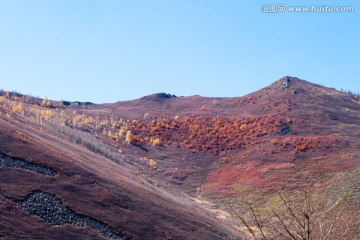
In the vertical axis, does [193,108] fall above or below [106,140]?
above

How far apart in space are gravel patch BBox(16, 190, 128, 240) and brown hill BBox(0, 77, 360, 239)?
Result: 86 millimetres

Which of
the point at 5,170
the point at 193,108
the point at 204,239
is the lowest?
the point at 204,239

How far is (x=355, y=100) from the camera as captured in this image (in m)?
108

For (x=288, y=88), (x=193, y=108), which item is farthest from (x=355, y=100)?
(x=193, y=108)

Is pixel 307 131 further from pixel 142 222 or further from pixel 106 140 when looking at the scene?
pixel 142 222

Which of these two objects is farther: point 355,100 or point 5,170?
point 355,100

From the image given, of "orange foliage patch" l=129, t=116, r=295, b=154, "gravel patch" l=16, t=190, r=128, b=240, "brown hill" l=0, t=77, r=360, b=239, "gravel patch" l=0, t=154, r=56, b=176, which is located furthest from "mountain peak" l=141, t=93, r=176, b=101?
"gravel patch" l=16, t=190, r=128, b=240

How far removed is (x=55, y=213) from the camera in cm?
2986

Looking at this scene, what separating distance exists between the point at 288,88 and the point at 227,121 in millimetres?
22974

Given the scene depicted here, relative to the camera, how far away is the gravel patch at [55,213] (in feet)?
95.7

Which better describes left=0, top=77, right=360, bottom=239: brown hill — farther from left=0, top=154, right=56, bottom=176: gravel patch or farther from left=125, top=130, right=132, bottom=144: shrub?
left=125, top=130, right=132, bottom=144: shrub

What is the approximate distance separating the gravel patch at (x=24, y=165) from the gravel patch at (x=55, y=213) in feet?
13.2

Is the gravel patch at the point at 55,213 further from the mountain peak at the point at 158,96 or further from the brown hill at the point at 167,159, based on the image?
the mountain peak at the point at 158,96

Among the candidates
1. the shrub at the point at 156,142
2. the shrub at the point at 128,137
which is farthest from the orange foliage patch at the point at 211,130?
the shrub at the point at 128,137
